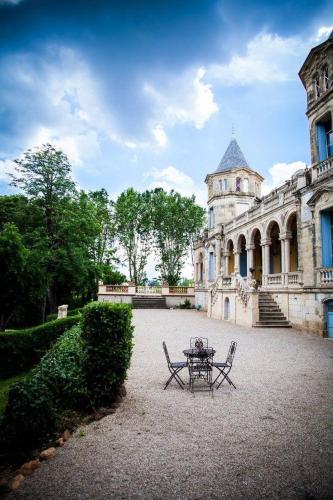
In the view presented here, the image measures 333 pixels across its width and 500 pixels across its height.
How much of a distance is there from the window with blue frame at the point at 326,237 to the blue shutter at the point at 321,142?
286 cm

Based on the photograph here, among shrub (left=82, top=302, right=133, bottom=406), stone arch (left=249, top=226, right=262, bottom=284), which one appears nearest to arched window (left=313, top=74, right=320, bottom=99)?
stone arch (left=249, top=226, right=262, bottom=284)

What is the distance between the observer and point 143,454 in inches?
148

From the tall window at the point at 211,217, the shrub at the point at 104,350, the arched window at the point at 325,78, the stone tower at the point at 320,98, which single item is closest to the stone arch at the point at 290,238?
the stone tower at the point at 320,98

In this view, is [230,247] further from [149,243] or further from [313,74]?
[149,243]

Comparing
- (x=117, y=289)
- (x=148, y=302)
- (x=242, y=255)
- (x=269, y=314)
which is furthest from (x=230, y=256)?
(x=117, y=289)

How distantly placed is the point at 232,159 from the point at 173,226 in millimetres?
15248

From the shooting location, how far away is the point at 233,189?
26594 mm

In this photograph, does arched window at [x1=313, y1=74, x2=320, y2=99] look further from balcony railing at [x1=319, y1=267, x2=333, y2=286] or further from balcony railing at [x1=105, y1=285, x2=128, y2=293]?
balcony railing at [x1=105, y1=285, x2=128, y2=293]

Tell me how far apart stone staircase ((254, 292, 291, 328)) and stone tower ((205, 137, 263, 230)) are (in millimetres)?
11166

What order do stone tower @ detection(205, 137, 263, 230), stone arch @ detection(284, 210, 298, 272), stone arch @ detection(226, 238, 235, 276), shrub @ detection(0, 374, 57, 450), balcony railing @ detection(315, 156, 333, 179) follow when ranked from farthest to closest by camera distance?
stone tower @ detection(205, 137, 263, 230)
stone arch @ detection(226, 238, 235, 276)
stone arch @ detection(284, 210, 298, 272)
balcony railing @ detection(315, 156, 333, 179)
shrub @ detection(0, 374, 57, 450)

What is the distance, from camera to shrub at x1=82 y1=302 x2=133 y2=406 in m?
5.34

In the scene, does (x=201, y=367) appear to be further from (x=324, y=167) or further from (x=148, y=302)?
(x=148, y=302)

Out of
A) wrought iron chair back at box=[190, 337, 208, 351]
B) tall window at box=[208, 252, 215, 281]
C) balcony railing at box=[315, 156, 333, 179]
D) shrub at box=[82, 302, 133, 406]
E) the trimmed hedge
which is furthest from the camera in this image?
tall window at box=[208, 252, 215, 281]

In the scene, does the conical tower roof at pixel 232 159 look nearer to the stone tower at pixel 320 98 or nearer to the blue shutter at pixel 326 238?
the stone tower at pixel 320 98
